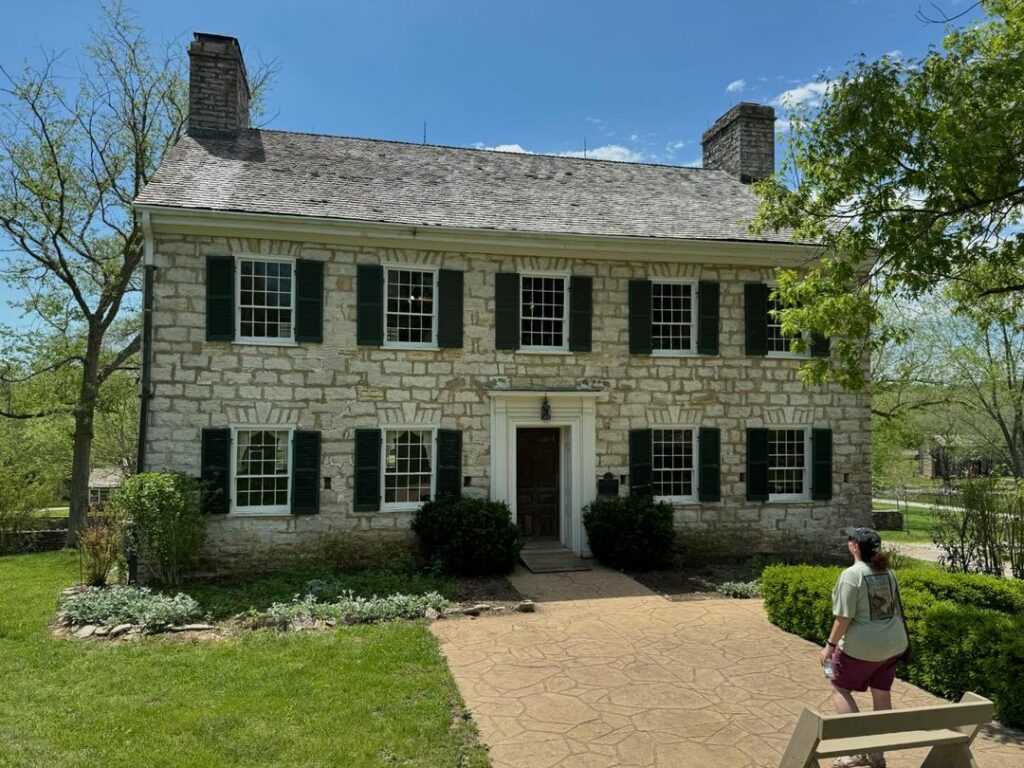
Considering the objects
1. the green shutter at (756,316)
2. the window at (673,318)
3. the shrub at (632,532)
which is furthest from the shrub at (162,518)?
the green shutter at (756,316)

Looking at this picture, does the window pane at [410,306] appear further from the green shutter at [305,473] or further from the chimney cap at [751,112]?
the chimney cap at [751,112]

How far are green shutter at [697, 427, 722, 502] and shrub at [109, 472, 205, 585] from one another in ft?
28.4

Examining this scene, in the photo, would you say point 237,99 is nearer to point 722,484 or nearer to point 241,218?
point 241,218

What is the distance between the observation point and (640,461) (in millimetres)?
12844

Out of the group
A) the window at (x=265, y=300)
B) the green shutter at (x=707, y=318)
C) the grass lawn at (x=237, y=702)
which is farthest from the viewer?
the green shutter at (x=707, y=318)

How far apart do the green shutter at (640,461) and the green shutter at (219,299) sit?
7.18 m

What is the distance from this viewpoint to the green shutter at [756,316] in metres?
13.3

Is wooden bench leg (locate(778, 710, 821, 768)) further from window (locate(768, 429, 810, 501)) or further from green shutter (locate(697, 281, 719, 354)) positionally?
window (locate(768, 429, 810, 501))

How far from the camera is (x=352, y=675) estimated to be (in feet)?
22.3

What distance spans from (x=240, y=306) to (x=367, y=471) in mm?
3406

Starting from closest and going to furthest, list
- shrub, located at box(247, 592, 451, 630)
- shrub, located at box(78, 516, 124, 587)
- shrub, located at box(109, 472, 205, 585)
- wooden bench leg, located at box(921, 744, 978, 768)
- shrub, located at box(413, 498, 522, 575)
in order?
wooden bench leg, located at box(921, 744, 978, 768) → shrub, located at box(247, 592, 451, 630) → shrub, located at box(109, 472, 205, 585) → shrub, located at box(78, 516, 124, 587) → shrub, located at box(413, 498, 522, 575)

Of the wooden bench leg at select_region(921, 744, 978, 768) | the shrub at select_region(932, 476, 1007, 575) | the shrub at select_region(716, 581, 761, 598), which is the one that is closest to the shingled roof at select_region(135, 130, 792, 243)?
the shrub at select_region(932, 476, 1007, 575)

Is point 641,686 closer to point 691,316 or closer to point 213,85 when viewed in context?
point 691,316

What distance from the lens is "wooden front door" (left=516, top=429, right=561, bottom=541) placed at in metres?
13.1
